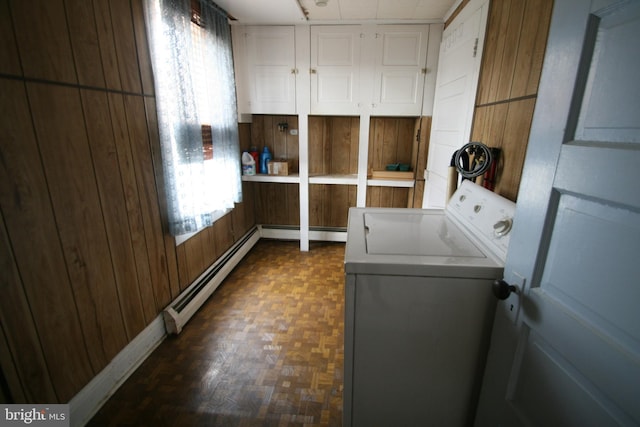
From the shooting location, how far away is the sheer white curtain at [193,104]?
5.73ft

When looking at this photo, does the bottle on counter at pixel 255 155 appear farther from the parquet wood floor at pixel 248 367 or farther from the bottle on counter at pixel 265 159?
the parquet wood floor at pixel 248 367

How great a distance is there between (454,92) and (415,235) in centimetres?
151

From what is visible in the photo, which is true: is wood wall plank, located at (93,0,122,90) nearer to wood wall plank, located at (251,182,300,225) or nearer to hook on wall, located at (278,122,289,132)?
hook on wall, located at (278,122,289,132)

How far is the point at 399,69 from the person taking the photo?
9.11 feet

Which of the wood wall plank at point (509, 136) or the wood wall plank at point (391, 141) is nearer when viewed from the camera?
the wood wall plank at point (509, 136)

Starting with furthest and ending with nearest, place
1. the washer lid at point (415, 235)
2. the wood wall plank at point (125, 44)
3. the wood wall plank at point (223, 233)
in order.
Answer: the wood wall plank at point (223, 233) → the wood wall plank at point (125, 44) → the washer lid at point (415, 235)

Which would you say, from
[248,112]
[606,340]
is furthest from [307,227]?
[606,340]

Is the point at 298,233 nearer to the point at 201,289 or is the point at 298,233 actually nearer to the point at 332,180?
the point at 332,180

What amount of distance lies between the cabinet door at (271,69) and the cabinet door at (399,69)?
826 mm

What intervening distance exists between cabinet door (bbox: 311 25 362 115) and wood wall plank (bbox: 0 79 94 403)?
2256mm

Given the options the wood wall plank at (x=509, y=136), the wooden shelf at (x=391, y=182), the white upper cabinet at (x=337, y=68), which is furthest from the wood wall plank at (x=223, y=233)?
the wood wall plank at (x=509, y=136)

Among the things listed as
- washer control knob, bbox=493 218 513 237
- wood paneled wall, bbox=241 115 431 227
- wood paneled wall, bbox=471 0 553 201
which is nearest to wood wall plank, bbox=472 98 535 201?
wood paneled wall, bbox=471 0 553 201

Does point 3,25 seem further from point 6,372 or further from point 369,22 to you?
point 369,22

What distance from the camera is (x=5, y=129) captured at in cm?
102
